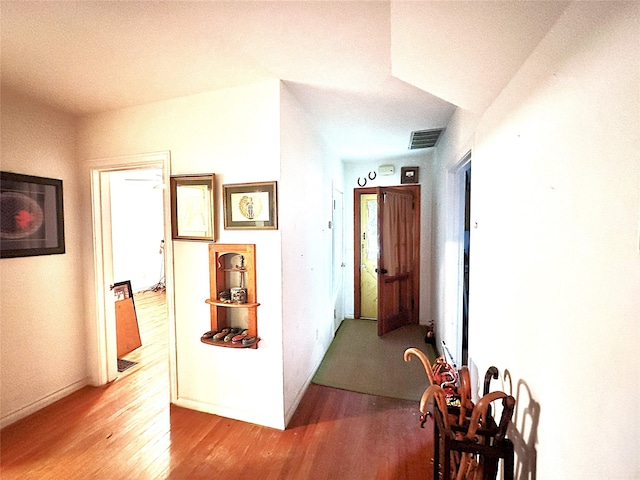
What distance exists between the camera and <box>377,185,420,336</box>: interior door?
337 cm

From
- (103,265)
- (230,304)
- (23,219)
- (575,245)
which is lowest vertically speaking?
(230,304)

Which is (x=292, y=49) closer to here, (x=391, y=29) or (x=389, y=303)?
(x=391, y=29)

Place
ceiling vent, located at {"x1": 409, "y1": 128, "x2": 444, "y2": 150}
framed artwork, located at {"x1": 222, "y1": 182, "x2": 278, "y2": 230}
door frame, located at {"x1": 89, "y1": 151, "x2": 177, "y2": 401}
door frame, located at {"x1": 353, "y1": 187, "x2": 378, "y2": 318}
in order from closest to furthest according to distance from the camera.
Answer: framed artwork, located at {"x1": 222, "y1": 182, "x2": 278, "y2": 230} → door frame, located at {"x1": 89, "y1": 151, "x2": 177, "y2": 401} → ceiling vent, located at {"x1": 409, "y1": 128, "x2": 444, "y2": 150} → door frame, located at {"x1": 353, "y1": 187, "x2": 378, "y2": 318}

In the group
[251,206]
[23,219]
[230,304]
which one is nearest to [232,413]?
[230,304]

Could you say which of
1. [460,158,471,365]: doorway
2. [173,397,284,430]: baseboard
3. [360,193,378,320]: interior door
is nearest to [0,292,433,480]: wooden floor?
[173,397,284,430]: baseboard

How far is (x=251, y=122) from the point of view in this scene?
5.90 ft

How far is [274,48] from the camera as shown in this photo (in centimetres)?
139

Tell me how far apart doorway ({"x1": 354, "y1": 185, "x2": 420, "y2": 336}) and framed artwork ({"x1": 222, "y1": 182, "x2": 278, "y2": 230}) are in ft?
6.03

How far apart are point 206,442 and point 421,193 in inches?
140

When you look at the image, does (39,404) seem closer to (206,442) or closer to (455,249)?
(206,442)

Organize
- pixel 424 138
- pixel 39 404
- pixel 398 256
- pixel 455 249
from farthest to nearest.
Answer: pixel 398 256 < pixel 424 138 < pixel 455 249 < pixel 39 404

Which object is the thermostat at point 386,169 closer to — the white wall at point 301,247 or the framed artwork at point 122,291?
the white wall at point 301,247

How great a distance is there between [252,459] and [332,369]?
1.17 metres

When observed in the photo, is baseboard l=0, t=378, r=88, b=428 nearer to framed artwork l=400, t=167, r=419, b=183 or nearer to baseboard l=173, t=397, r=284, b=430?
baseboard l=173, t=397, r=284, b=430
